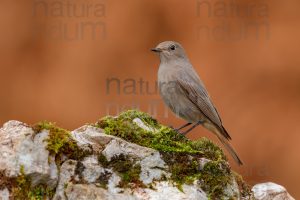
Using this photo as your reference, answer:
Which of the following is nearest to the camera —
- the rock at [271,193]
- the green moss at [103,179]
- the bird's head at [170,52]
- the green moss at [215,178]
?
the green moss at [103,179]

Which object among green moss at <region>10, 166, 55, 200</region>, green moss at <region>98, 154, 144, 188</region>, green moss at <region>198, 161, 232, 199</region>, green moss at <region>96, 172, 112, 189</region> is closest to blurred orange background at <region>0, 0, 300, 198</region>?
green moss at <region>198, 161, 232, 199</region>

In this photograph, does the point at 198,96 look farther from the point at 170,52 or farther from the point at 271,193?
the point at 271,193

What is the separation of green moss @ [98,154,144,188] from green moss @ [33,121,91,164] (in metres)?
0.22

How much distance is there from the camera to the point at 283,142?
19.1m

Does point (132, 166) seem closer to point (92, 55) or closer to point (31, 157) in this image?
point (31, 157)

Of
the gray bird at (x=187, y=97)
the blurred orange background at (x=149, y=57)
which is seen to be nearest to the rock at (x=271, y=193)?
the gray bird at (x=187, y=97)

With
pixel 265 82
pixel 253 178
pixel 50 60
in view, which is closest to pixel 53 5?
pixel 50 60

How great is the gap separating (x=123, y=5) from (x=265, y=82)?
4.52 meters

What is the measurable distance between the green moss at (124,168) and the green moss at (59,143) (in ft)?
0.72

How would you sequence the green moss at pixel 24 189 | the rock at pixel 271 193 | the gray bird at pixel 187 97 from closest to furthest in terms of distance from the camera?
1. the green moss at pixel 24 189
2. the rock at pixel 271 193
3. the gray bird at pixel 187 97

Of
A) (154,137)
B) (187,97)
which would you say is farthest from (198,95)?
(154,137)

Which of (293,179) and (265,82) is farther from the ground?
(265,82)

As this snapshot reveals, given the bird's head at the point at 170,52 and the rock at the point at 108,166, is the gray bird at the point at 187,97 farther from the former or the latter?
the rock at the point at 108,166

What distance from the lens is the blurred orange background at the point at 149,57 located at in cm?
1927
